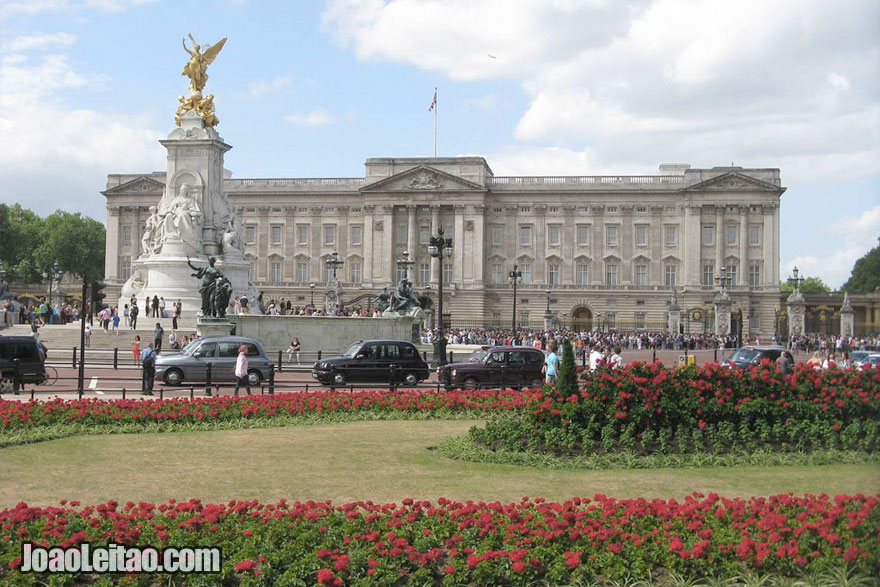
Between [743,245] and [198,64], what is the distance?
205ft

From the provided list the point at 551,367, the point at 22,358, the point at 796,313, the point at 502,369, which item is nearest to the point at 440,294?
the point at 502,369

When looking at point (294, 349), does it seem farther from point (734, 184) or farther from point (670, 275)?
point (734, 184)

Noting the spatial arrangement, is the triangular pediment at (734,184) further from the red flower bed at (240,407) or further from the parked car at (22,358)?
the parked car at (22,358)

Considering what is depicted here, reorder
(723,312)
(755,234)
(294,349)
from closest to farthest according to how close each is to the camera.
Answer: (294,349), (723,312), (755,234)

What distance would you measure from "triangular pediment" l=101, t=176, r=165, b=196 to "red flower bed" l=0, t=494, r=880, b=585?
309ft

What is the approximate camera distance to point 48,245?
4210 inches

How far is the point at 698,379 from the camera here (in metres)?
14.4

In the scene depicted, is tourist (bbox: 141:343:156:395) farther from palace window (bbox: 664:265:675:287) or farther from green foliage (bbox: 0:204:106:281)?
green foliage (bbox: 0:204:106:281)

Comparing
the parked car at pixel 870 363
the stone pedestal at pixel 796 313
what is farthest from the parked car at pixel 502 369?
the stone pedestal at pixel 796 313

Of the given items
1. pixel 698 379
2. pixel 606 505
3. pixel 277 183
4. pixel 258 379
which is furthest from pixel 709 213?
pixel 606 505

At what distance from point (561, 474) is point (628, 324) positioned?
81139 mm

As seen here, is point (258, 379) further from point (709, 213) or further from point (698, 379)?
point (709, 213)

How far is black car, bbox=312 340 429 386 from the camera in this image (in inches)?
1028

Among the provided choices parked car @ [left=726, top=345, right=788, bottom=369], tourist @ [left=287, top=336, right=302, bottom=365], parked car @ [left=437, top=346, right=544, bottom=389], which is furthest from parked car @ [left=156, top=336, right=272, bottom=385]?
parked car @ [left=726, top=345, right=788, bottom=369]
